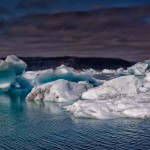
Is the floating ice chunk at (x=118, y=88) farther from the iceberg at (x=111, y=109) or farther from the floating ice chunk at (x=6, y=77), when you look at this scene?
the floating ice chunk at (x=6, y=77)

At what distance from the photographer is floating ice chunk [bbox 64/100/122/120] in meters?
19.6

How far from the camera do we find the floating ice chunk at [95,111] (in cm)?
1961

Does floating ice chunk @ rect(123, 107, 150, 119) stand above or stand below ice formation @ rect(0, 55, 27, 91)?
below

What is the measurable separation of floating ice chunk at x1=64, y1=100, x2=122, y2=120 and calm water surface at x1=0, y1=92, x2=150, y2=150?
566 mm

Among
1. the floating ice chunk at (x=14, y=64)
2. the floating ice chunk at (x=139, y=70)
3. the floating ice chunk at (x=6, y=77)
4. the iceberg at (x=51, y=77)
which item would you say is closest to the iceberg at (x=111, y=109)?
the iceberg at (x=51, y=77)

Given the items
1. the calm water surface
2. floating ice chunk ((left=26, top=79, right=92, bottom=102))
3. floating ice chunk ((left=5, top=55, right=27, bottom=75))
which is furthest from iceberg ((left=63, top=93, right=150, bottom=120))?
floating ice chunk ((left=5, top=55, right=27, bottom=75))

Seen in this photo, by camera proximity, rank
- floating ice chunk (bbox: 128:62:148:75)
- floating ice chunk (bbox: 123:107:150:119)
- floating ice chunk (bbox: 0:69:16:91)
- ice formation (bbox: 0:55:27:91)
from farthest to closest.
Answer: floating ice chunk (bbox: 128:62:148:75) → floating ice chunk (bbox: 0:69:16:91) → ice formation (bbox: 0:55:27:91) → floating ice chunk (bbox: 123:107:150:119)

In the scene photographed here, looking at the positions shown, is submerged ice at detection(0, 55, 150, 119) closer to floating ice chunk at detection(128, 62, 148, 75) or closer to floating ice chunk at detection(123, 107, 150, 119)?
floating ice chunk at detection(123, 107, 150, 119)

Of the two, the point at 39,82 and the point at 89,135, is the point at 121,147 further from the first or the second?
the point at 39,82

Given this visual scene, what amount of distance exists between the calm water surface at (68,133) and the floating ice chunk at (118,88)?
6228 mm

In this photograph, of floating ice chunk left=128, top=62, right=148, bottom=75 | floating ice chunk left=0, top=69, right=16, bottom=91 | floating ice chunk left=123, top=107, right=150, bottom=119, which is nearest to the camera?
floating ice chunk left=123, top=107, right=150, bottom=119

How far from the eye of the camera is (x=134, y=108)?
19.9 m

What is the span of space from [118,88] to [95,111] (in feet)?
27.5

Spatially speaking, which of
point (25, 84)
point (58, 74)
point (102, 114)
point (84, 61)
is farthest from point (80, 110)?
point (84, 61)
